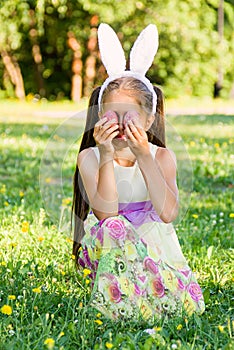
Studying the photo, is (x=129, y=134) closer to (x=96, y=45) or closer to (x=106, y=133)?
(x=106, y=133)

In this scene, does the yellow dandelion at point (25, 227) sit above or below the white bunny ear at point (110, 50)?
below

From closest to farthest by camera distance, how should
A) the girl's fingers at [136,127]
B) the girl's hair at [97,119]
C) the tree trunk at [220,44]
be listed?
the girl's fingers at [136,127] → the girl's hair at [97,119] → the tree trunk at [220,44]

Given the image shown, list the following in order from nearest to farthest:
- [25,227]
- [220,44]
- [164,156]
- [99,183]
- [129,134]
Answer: [129,134], [99,183], [164,156], [25,227], [220,44]

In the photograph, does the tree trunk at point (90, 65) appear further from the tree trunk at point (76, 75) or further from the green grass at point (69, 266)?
the green grass at point (69, 266)

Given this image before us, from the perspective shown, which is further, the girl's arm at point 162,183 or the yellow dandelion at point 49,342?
the girl's arm at point 162,183

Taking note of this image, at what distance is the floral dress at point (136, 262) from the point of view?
2.44 metres

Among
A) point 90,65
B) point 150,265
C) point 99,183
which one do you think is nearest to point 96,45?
point 90,65

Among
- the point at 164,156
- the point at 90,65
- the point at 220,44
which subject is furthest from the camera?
the point at 220,44

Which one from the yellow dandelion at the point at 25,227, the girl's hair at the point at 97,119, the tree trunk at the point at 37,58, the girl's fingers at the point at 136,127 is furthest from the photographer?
the tree trunk at the point at 37,58

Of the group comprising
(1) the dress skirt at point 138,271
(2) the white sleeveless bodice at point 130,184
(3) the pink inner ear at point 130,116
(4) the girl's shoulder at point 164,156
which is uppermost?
(3) the pink inner ear at point 130,116

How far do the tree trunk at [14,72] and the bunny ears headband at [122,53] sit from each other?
16449 mm

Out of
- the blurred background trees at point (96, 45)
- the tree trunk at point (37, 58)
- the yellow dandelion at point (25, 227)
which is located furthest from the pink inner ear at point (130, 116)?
the tree trunk at point (37, 58)

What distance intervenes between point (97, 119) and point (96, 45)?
1718 cm

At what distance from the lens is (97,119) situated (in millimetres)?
2689
